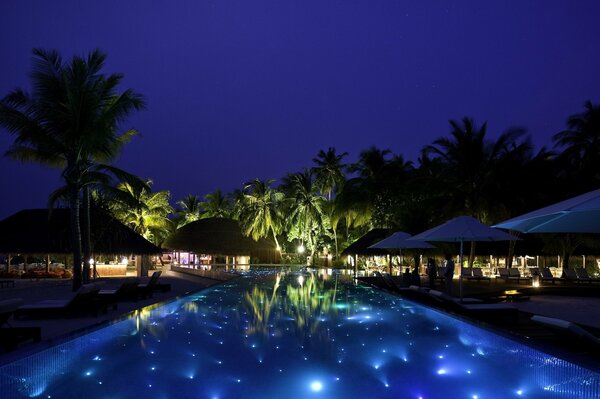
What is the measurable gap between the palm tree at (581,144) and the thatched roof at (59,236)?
20.2 metres

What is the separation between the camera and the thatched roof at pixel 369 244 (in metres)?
23.8

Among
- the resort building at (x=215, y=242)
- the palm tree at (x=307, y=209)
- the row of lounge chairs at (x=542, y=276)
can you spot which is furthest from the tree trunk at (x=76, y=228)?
the palm tree at (x=307, y=209)

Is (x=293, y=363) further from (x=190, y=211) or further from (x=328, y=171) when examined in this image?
(x=190, y=211)

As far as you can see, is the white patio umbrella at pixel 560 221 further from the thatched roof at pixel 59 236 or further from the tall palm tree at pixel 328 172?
the tall palm tree at pixel 328 172

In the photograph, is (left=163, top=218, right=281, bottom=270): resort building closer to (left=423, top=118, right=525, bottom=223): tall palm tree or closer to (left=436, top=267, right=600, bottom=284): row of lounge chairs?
Result: (left=423, top=118, right=525, bottom=223): tall palm tree

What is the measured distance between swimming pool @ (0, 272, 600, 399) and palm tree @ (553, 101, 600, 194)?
19.2m

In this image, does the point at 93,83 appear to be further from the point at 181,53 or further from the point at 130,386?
the point at 181,53

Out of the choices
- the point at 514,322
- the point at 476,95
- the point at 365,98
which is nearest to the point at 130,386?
the point at 514,322

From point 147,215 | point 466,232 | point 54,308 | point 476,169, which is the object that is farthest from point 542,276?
point 147,215

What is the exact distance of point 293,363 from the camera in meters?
6.56

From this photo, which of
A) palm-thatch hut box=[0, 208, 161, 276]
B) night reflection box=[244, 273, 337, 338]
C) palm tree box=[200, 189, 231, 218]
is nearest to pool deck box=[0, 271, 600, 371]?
night reflection box=[244, 273, 337, 338]

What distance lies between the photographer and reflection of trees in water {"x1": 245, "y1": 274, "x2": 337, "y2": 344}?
362 inches

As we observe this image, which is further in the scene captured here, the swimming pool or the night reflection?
the night reflection

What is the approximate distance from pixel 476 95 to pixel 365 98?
72.2 m
